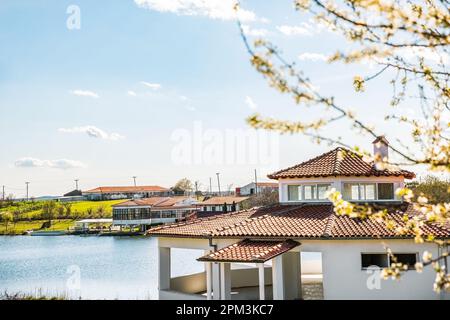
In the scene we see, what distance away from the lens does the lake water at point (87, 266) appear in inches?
1050

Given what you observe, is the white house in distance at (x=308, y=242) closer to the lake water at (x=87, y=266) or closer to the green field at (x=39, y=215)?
the lake water at (x=87, y=266)

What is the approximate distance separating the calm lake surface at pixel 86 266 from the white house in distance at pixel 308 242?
15.2 ft

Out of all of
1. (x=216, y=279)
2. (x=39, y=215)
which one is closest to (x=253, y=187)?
(x=39, y=215)

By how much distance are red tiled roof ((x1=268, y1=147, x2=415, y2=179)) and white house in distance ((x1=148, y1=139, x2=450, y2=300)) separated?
36mm

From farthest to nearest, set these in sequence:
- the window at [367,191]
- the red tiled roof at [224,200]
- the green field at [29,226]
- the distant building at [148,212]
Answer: the green field at [29,226] < the distant building at [148,212] < the red tiled roof at [224,200] < the window at [367,191]

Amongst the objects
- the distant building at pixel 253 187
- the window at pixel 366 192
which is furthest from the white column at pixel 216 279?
the distant building at pixel 253 187

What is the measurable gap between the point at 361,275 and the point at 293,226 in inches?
96.9

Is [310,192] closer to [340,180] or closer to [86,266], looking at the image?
[340,180]

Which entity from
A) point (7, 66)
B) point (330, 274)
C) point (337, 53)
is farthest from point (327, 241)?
point (7, 66)

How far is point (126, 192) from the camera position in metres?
116

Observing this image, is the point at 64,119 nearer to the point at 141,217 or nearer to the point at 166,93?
the point at 141,217
